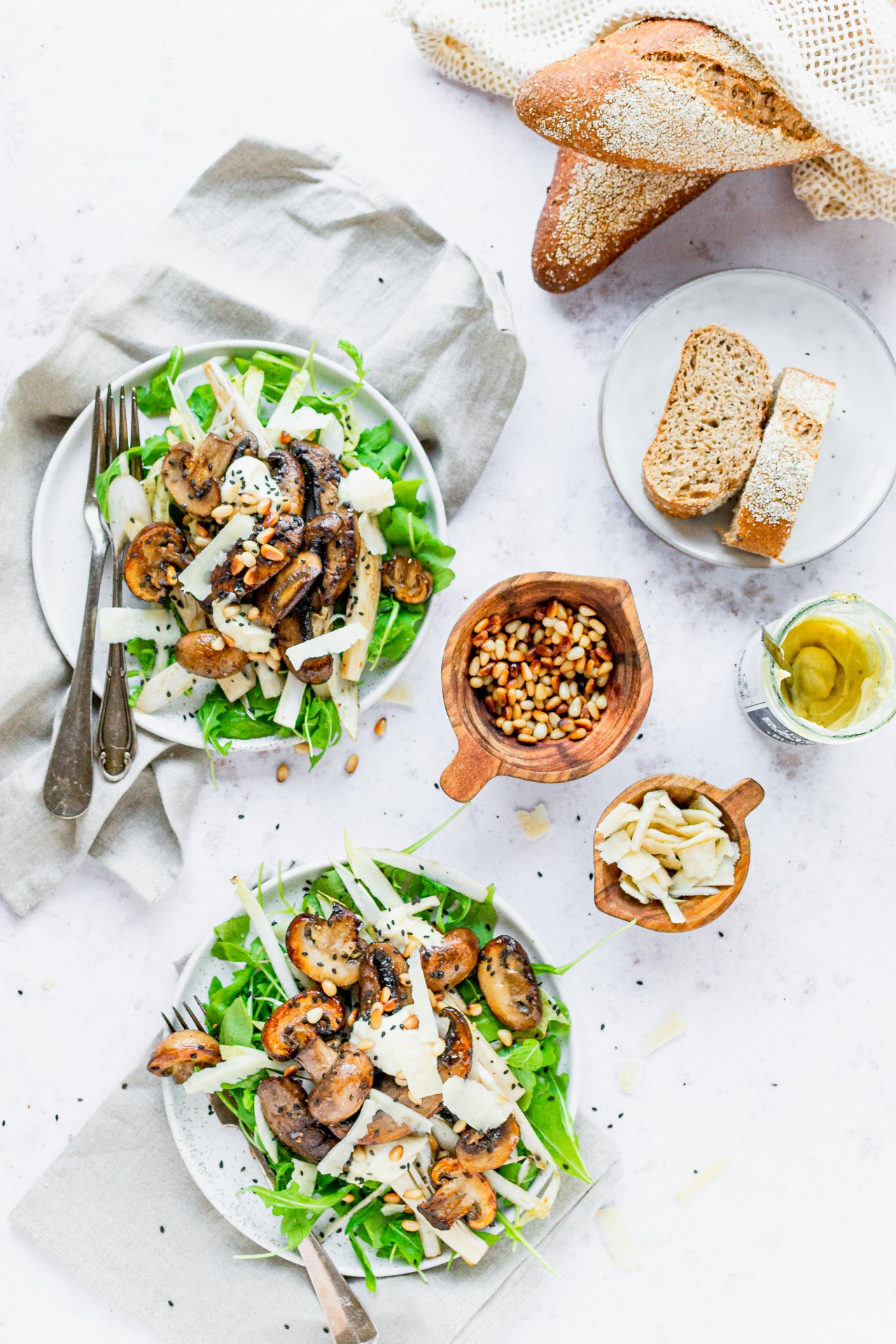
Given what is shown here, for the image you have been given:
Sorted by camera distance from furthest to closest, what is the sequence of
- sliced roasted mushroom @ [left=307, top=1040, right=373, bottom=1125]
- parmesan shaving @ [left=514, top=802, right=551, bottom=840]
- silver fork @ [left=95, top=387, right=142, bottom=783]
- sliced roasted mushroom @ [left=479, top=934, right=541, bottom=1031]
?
parmesan shaving @ [left=514, top=802, right=551, bottom=840]
silver fork @ [left=95, top=387, right=142, bottom=783]
sliced roasted mushroom @ [left=479, top=934, right=541, bottom=1031]
sliced roasted mushroom @ [left=307, top=1040, right=373, bottom=1125]

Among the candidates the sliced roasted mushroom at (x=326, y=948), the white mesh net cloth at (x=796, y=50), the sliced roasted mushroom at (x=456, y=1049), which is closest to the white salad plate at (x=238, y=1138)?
the sliced roasted mushroom at (x=326, y=948)

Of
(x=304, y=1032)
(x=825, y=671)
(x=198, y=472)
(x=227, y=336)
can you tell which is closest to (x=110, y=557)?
(x=198, y=472)

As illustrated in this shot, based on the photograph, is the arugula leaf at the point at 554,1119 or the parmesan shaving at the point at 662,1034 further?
the parmesan shaving at the point at 662,1034

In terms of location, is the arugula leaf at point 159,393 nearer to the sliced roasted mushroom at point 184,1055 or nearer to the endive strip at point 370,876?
the endive strip at point 370,876

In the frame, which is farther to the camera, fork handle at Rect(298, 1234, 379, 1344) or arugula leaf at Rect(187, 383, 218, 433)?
arugula leaf at Rect(187, 383, 218, 433)

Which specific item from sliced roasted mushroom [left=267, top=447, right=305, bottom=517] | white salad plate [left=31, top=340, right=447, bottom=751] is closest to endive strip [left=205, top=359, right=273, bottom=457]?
sliced roasted mushroom [left=267, top=447, right=305, bottom=517]

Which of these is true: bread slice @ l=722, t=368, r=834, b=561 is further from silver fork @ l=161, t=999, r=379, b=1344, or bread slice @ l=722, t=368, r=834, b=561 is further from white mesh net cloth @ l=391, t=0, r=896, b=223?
silver fork @ l=161, t=999, r=379, b=1344
